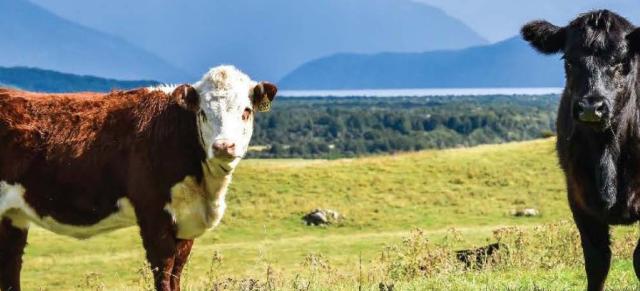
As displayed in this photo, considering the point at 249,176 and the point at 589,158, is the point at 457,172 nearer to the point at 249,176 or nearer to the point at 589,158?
the point at 249,176

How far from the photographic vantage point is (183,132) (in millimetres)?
9055

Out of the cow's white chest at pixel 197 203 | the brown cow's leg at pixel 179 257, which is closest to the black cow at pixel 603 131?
the cow's white chest at pixel 197 203

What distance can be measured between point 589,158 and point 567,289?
2.14 meters

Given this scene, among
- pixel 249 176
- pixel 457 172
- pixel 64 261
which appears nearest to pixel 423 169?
pixel 457 172

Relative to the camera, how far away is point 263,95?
9320mm

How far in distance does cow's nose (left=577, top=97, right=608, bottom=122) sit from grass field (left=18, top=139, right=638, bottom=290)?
3402 mm

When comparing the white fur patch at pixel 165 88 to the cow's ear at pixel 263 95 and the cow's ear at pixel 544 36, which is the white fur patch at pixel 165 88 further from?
the cow's ear at pixel 544 36

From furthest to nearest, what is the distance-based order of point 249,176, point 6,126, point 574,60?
point 249,176, point 6,126, point 574,60

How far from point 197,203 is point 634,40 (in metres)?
4.54

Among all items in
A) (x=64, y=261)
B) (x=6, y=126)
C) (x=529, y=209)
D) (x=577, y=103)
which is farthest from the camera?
(x=529, y=209)

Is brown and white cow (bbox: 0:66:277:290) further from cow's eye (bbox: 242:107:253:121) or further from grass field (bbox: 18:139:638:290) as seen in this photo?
grass field (bbox: 18:139:638:290)

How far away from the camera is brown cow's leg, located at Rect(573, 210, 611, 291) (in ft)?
28.1

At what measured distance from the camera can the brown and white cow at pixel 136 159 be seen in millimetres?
8750

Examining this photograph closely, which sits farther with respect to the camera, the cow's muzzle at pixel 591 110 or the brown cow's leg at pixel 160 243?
the brown cow's leg at pixel 160 243
